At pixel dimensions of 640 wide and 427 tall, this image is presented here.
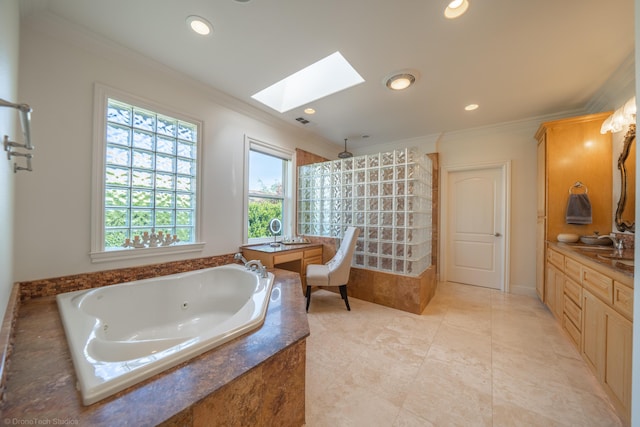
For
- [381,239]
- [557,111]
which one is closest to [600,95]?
[557,111]

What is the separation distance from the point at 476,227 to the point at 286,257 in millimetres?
2958

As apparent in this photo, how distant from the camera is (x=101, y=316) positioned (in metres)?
1.62

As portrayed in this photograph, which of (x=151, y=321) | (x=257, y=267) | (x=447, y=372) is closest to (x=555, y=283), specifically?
(x=447, y=372)

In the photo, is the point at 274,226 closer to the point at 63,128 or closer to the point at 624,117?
the point at 63,128

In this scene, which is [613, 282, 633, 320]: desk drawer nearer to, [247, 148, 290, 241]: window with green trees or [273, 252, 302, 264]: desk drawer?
[273, 252, 302, 264]: desk drawer

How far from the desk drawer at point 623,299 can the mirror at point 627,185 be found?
1.30m

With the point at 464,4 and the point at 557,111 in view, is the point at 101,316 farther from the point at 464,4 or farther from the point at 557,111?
the point at 557,111

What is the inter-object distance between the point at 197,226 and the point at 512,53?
10.6 feet

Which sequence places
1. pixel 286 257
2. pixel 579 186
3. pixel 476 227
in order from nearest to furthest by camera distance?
1. pixel 579 186
2. pixel 286 257
3. pixel 476 227

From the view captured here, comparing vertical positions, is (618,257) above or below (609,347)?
above

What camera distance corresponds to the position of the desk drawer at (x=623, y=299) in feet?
3.87

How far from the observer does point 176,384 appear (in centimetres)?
82

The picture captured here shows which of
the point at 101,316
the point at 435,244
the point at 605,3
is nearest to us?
the point at 605,3

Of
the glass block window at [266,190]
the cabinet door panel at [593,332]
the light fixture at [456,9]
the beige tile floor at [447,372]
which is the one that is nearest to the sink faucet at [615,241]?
the cabinet door panel at [593,332]
